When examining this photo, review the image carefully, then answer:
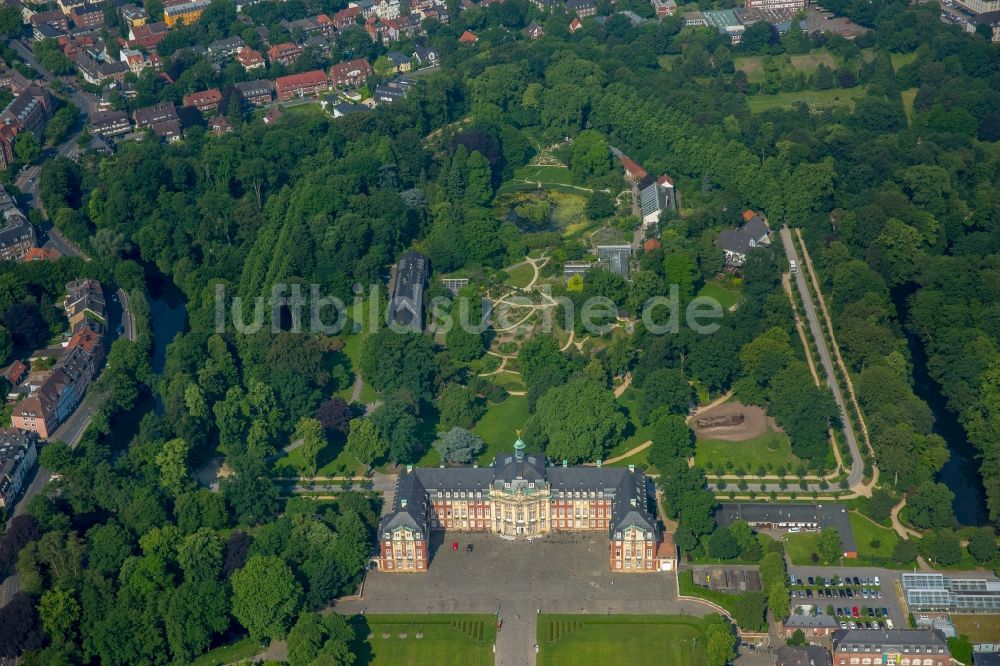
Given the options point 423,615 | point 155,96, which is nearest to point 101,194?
point 155,96

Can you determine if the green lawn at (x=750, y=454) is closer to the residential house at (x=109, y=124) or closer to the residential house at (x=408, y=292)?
the residential house at (x=408, y=292)

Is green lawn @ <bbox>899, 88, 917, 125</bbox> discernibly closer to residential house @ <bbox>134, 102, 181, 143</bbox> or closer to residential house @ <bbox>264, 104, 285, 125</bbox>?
residential house @ <bbox>264, 104, 285, 125</bbox>

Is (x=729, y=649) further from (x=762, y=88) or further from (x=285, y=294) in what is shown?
(x=762, y=88)

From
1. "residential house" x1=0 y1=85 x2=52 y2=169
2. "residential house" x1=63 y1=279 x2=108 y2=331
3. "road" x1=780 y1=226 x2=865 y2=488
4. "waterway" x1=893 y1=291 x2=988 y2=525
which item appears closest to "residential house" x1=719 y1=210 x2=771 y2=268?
"road" x1=780 y1=226 x2=865 y2=488

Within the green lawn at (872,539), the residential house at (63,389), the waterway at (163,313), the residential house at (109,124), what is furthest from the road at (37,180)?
the green lawn at (872,539)

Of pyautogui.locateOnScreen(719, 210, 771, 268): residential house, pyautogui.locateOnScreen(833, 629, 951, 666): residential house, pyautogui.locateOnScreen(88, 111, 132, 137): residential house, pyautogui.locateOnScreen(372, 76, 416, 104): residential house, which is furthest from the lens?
pyautogui.locateOnScreen(372, 76, 416, 104): residential house

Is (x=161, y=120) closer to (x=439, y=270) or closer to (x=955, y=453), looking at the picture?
(x=439, y=270)
